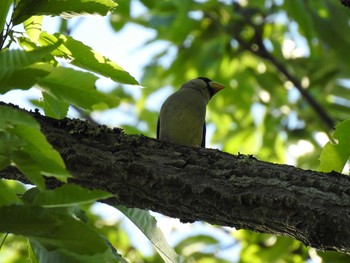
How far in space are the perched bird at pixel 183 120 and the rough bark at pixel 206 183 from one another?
7.04 feet

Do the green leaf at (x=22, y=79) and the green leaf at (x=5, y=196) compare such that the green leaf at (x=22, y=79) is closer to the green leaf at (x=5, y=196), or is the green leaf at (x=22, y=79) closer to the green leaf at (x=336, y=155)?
the green leaf at (x=5, y=196)

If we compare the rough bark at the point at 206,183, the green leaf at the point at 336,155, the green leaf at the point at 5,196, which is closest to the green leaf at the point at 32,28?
the rough bark at the point at 206,183

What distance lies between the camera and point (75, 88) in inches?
88.4

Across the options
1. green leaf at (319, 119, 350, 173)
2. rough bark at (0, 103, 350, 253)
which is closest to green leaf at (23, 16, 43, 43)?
rough bark at (0, 103, 350, 253)

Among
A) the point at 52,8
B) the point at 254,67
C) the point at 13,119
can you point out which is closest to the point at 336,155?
the point at 52,8

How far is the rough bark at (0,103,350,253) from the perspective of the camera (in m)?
2.42

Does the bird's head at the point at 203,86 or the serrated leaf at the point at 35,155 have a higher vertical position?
the bird's head at the point at 203,86

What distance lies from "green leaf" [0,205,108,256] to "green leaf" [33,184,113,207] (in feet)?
0.10

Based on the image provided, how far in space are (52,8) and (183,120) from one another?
2.65 meters

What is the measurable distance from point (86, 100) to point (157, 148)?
745 millimetres

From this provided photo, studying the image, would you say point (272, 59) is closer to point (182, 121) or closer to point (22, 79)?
point (182, 121)

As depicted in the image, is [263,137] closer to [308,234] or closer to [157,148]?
[157,148]

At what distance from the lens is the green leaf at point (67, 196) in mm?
2000

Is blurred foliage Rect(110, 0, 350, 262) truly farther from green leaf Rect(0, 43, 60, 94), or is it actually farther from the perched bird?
green leaf Rect(0, 43, 60, 94)
